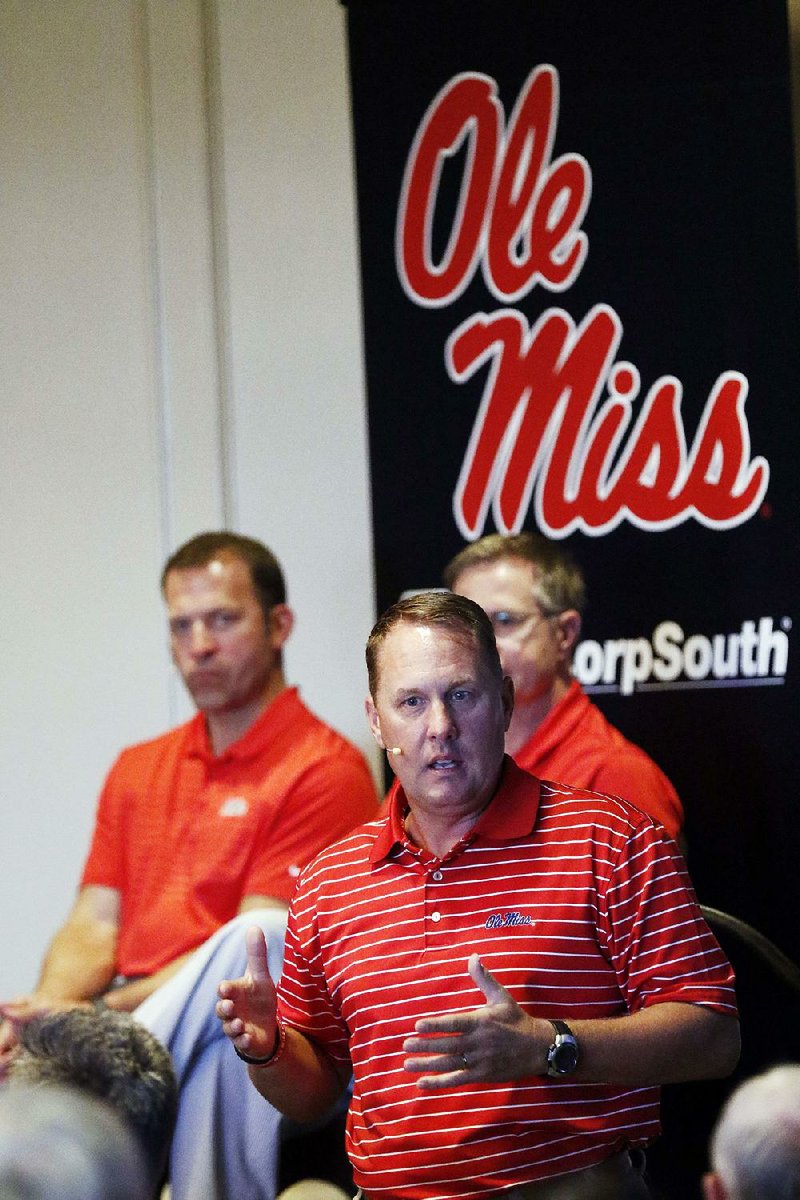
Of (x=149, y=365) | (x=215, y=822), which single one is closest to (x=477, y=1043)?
(x=215, y=822)

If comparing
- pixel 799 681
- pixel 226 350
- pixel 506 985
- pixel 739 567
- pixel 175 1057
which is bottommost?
pixel 175 1057

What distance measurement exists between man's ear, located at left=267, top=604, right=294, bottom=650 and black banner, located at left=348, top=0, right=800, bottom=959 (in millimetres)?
377

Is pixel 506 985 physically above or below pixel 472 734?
below

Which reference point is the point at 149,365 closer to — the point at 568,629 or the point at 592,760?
the point at 568,629

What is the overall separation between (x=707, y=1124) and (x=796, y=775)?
0.71 m

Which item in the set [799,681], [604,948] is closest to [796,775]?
[799,681]

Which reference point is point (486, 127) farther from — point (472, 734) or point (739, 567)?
point (472, 734)

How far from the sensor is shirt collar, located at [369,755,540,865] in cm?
203

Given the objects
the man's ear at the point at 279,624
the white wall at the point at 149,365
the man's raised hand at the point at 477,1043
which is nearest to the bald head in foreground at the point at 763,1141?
the man's raised hand at the point at 477,1043

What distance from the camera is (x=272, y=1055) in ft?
6.53

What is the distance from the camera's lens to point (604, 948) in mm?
1978

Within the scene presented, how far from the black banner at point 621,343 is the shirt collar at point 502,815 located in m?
1.29

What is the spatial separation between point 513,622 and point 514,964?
4.22 ft

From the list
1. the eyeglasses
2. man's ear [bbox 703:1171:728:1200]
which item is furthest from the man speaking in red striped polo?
the eyeglasses
